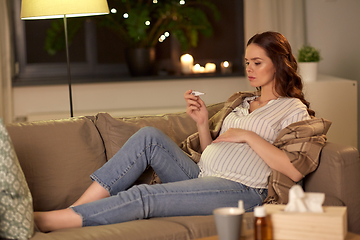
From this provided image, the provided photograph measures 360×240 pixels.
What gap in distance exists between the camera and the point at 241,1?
423cm

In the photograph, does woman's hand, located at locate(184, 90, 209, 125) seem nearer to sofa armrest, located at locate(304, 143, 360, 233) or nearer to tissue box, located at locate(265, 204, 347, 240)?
sofa armrest, located at locate(304, 143, 360, 233)

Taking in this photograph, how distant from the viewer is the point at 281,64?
193 cm

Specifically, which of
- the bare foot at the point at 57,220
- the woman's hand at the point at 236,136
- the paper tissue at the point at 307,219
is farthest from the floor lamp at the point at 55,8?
the paper tissue at the point at 307,219

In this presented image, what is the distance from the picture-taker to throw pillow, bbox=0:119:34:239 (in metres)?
1.36

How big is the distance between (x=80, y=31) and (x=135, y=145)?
8.14 feet

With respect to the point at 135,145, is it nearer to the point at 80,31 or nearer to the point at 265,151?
the point at 265,151

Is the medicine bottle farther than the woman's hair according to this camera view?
No

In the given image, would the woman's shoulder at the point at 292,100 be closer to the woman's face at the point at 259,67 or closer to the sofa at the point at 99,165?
the woman's face at the point at 259,67

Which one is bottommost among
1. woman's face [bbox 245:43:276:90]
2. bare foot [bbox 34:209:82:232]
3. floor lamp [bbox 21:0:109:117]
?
bare foot [bbox 34:209:82:232]

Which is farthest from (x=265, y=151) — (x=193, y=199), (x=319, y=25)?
(x=319, y=25)

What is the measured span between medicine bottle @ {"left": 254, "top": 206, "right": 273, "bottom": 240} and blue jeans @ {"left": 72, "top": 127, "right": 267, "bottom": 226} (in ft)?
1.91

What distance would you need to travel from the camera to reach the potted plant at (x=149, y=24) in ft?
12.5

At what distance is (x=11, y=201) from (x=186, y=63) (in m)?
2.85

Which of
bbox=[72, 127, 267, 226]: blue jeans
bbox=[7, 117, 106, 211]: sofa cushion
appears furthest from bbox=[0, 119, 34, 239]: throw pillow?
bbox=[7, 117, 106, 211]: sofa cushion
